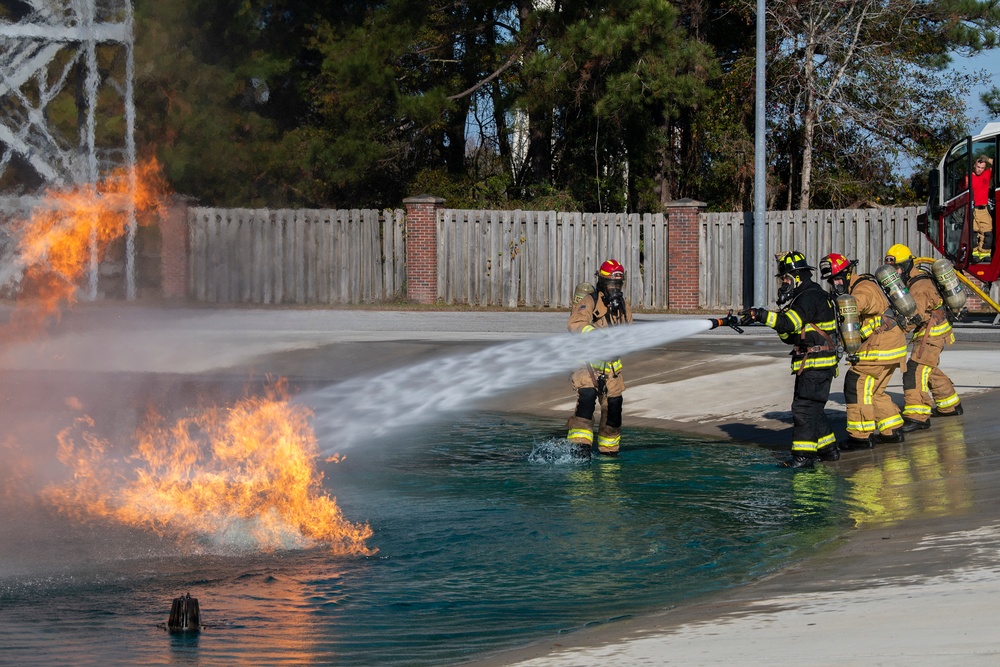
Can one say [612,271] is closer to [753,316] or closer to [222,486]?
[753,316]

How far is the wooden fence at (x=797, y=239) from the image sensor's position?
2447 cm

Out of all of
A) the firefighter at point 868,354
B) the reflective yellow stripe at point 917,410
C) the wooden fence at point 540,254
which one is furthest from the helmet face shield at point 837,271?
the wooden fence at point 540,254

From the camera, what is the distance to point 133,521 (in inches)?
340

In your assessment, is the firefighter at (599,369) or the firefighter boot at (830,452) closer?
the firefighter boot at (830,452)

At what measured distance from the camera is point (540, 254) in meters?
26.2

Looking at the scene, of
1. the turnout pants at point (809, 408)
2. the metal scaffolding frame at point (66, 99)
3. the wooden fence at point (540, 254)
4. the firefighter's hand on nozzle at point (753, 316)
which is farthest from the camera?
the metal scaffolding frame at point (66, 99)

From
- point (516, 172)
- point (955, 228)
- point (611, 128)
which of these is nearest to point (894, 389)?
point (955, 228)

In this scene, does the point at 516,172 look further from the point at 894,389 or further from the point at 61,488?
the point at 61,488

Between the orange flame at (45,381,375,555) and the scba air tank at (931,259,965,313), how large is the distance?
6.25 meters

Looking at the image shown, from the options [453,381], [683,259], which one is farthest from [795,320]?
[683,259]

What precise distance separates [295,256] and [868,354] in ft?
58.5

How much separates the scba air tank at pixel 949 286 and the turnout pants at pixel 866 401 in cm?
113

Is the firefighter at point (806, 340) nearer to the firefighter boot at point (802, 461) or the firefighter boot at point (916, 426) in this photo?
the firefighter boot at point (802, 461)

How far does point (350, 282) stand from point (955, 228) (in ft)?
46.9
